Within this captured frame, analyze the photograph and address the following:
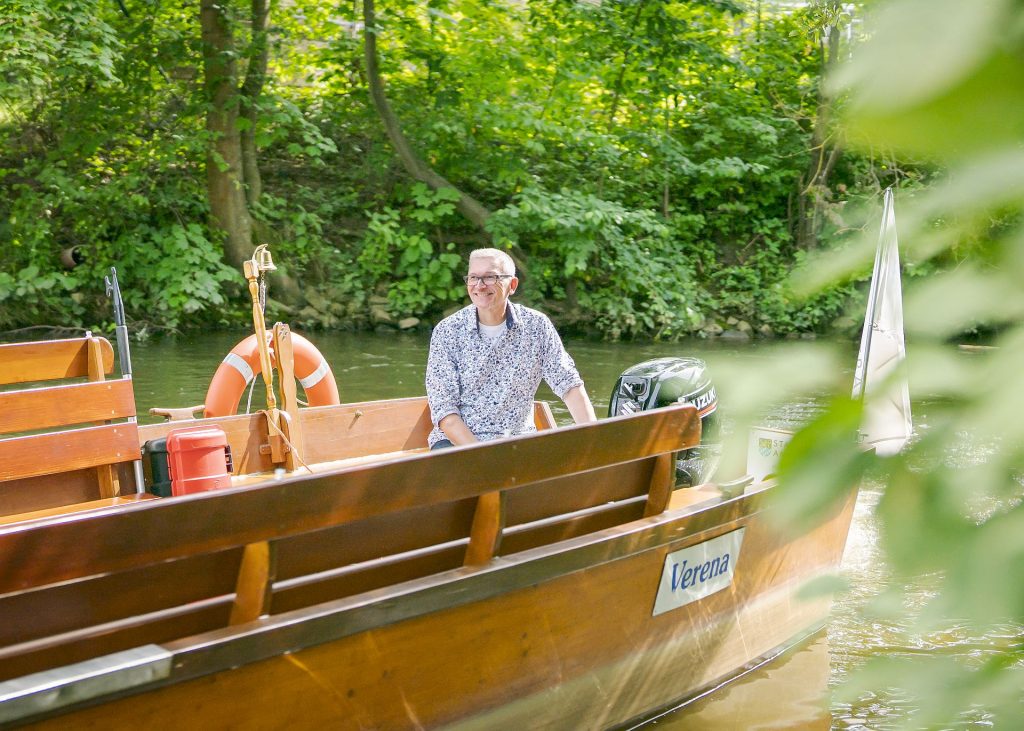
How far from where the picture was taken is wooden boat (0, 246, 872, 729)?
7.92 feet

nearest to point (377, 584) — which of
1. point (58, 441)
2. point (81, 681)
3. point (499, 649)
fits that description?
point (499, 649)

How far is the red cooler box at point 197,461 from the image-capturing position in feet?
13.7

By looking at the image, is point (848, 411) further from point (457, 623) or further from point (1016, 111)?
point (457, 623)

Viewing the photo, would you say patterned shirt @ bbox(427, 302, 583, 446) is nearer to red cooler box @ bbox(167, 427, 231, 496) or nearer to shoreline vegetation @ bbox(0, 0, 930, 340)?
red cooler box @ bbox(167, 427, 231, 496)

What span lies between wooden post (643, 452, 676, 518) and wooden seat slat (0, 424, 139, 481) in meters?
2.05

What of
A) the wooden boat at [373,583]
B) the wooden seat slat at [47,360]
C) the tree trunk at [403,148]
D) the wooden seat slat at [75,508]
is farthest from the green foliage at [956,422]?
the tree trunk at [403,148]

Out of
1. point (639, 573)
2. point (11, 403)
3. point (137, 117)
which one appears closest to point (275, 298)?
point (137, 117)

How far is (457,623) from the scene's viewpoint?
313 cm

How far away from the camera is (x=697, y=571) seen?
13.5 feet

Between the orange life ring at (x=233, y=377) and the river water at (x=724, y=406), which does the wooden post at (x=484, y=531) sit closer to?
the river water at (x=724, y=406)

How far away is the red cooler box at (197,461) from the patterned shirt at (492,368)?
86cm

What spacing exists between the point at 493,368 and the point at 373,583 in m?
1.72

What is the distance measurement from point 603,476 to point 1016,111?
3.38 m

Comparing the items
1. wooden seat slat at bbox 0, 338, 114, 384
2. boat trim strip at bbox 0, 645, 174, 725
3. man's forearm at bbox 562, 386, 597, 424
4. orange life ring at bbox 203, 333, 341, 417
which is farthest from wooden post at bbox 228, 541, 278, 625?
orange life ring at bbox 203, 333, 341, 417
